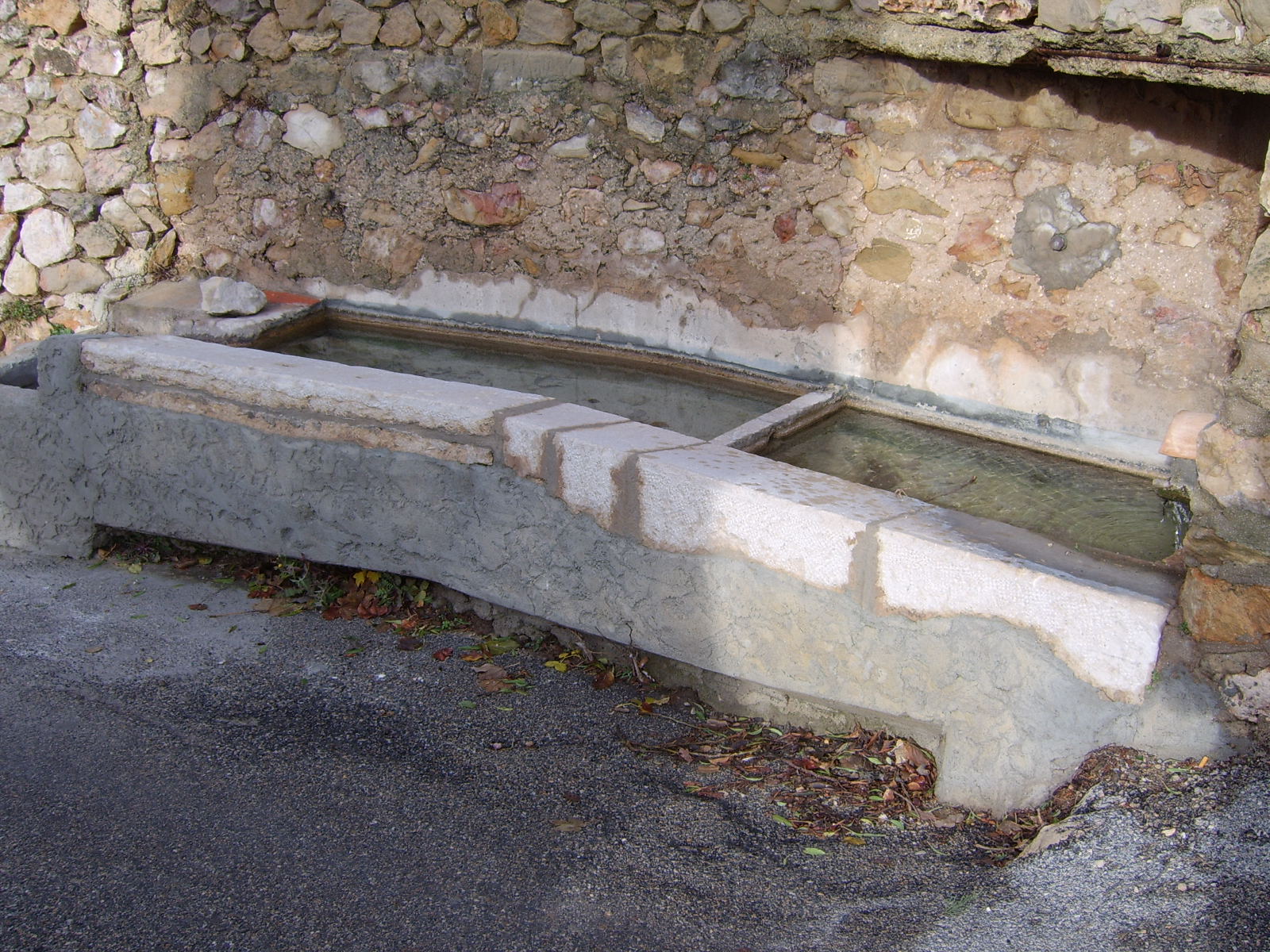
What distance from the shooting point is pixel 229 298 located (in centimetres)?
423

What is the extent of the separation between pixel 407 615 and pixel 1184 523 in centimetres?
216

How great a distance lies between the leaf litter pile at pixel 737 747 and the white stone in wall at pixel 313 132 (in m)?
1.92

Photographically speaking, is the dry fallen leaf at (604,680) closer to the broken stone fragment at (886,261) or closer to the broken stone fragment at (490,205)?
the broken stone fragment at (886,261)

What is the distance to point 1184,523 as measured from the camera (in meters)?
2.96

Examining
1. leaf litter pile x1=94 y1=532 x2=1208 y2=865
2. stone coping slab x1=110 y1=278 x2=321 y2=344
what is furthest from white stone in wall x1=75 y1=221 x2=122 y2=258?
leaf litter pile x1=94 y1=532 x2=1208 y2=865

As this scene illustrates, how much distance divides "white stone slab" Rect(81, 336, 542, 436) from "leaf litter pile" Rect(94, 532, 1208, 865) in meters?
0.54

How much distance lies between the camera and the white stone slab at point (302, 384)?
291cm

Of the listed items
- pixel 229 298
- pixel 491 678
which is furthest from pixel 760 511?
pixel 229 298

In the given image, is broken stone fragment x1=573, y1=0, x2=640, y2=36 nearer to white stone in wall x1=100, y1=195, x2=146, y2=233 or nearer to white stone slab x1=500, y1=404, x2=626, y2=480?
white stone slab x1=500, y1=404, x2=626, y2=480

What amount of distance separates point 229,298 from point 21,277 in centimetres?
136

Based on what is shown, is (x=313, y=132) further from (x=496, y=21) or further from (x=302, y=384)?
(x=302, y=384)

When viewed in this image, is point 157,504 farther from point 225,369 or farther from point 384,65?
point 384,65

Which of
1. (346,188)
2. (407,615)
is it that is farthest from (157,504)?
(346,188)

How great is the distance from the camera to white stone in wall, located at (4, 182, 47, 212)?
189 inches
